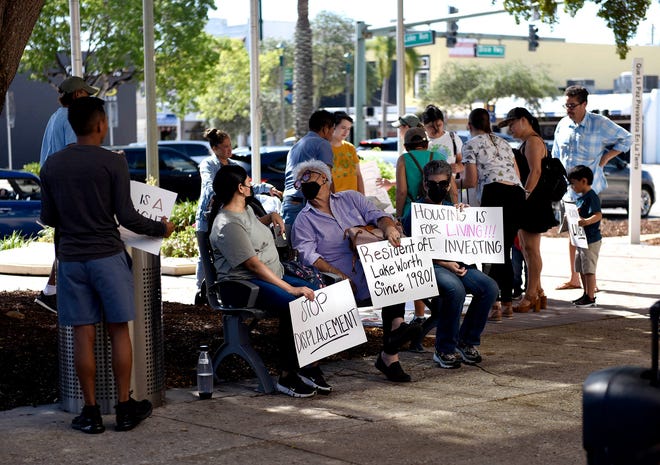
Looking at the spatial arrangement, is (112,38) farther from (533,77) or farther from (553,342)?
(533,77)

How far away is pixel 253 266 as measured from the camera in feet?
24.7

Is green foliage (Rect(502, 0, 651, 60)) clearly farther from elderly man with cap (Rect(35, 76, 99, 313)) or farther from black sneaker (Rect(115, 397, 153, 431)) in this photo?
black sneaker (Rect(115, 397, 153, 431))

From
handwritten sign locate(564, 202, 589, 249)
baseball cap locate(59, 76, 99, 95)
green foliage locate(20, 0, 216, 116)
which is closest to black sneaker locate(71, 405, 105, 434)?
baseball cap locate(59, 76, 99, 95)

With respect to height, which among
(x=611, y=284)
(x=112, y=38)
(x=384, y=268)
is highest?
(x=112, y=38)

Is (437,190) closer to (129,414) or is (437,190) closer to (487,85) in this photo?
(129,414)

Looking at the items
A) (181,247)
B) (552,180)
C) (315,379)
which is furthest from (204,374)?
(181,247)

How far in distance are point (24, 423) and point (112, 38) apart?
35024 millimetres

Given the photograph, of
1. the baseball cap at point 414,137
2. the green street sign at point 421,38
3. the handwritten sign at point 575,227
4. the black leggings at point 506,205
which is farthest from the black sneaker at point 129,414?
the green street sign at point 421,38

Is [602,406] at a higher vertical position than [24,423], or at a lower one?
higher

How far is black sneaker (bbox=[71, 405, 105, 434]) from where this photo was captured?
6.49 m

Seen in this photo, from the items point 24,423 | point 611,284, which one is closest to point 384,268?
point 24,423

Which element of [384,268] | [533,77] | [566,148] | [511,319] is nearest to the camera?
[384,268]

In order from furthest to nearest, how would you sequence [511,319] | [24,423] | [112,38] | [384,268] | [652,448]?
[112,38] < [511,319] < [384,268] < [24,423] < [652,448]

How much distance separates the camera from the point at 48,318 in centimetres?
972
